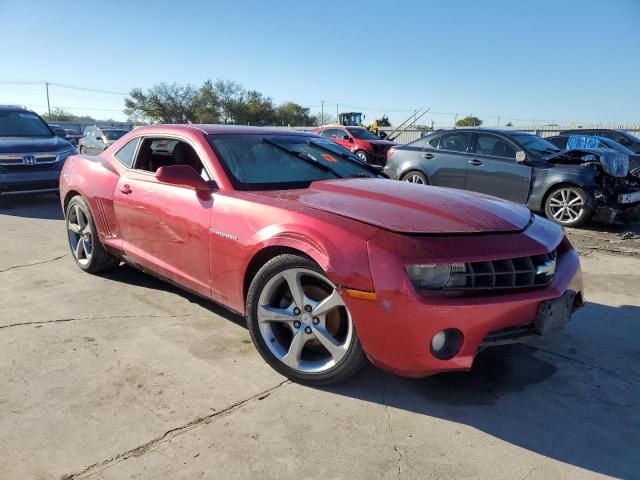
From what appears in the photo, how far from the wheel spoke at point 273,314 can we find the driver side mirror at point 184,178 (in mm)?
913

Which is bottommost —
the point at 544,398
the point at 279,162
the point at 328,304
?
the point at 544,398

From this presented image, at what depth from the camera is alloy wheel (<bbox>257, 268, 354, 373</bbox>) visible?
8.69 ft

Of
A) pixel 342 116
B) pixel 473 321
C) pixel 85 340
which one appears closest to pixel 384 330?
pixel 473 321

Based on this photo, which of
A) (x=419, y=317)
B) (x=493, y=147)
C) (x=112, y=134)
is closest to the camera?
(x=419, y=317)

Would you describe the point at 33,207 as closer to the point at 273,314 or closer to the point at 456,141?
the point at 456,141

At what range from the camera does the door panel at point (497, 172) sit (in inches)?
308

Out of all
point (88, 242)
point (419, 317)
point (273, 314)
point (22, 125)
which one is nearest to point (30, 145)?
point (22, 125)

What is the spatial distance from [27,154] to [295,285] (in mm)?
7666

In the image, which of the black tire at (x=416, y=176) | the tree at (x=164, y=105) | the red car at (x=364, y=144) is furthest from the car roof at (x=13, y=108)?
the tree at (x=164, y=105)

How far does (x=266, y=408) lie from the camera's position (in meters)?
2.57

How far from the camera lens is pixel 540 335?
8.24 ft

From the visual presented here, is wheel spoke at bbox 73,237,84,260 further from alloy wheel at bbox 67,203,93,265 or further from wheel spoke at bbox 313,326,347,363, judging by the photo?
wheel spoke at bbox 313,326,347,363

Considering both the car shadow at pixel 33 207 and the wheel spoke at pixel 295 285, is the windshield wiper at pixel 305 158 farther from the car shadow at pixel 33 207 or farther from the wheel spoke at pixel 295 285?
the car shadow at pixel 33 207

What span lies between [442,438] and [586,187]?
20.4 ft
